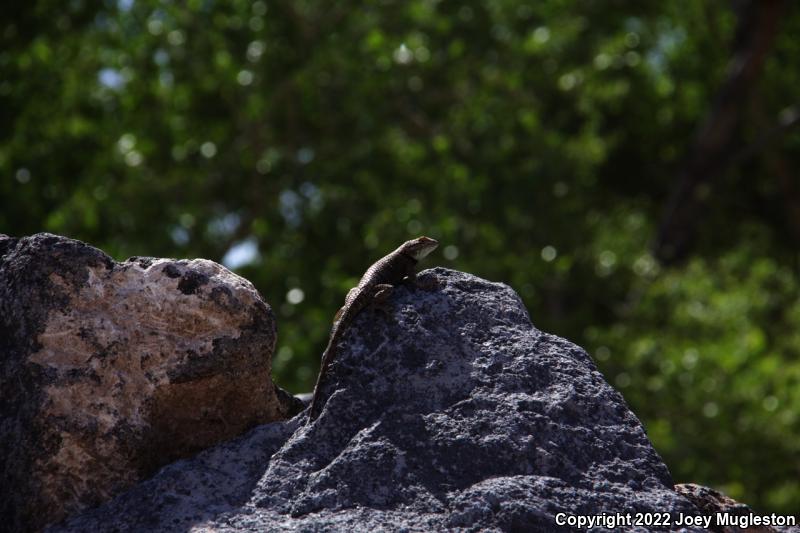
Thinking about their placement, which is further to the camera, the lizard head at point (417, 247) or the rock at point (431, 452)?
the lizard head at point (417, 247)

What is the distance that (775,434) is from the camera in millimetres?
9703

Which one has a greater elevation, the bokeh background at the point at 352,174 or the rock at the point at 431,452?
the bokeh background at the point at 352,174

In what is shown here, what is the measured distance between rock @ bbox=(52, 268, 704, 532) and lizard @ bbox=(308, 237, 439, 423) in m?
0.04

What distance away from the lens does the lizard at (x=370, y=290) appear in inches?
132

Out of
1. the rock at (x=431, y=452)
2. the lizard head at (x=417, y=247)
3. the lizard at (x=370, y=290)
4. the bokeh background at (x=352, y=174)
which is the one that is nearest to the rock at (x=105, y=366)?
the rock at (x=431, y=452)

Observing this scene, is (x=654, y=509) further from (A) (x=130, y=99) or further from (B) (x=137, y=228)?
(A) (x=130, y=99)

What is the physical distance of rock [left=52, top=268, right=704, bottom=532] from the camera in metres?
2.97

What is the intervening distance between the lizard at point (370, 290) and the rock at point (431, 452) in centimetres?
4

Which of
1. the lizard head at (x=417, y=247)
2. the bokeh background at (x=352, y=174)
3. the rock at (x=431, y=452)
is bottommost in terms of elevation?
the rock at (x=431, y=452)

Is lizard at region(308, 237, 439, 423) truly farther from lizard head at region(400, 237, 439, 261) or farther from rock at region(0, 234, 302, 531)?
rock at region(0, 234, 302, 531)

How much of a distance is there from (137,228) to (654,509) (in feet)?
21.3

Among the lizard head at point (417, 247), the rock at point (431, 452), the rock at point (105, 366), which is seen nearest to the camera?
the rock at point (431, 452)

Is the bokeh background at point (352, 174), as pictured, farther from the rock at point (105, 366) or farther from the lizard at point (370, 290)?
the rock at point (105, 366)

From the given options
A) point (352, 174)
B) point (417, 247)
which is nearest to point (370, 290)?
point (417, 247)
